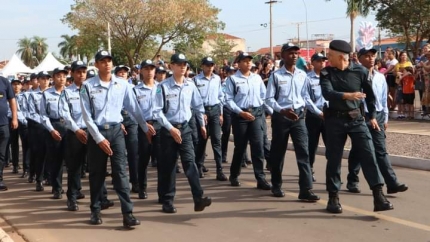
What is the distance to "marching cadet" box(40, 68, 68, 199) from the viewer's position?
28.0 ft

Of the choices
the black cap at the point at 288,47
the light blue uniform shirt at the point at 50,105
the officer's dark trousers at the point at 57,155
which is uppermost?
the black cap at the point at 288,47

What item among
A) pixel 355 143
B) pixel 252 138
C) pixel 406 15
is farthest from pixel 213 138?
pixel 406 15

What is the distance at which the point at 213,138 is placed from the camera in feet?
32.1

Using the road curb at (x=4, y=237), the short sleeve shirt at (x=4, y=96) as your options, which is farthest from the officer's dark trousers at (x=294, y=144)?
the short sleeve shirt at (x=4, y=96)

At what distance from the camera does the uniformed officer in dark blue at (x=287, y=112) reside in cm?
744

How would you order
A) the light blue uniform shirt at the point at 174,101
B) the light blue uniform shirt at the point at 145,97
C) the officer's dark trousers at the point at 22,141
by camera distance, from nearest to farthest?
1. the light blue uniform shirt at the point at 174,101
2. the light blue uniform shirt at the point at 145,97
3. the officer's dark trousers at the point at 22,141

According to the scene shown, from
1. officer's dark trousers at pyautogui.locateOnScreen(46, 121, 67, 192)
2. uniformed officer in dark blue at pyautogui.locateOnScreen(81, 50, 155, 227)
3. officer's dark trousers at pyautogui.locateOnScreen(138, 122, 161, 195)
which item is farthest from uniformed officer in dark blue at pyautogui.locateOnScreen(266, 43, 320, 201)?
officer's dark trousers at pyautogui.locateOnScreen(46, 121, 67, 192)

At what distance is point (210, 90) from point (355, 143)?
403 centimetres

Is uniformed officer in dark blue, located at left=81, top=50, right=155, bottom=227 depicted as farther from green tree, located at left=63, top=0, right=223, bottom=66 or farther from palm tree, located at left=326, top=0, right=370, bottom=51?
green tree, located at left=63, top=0, right=223, bottom=66

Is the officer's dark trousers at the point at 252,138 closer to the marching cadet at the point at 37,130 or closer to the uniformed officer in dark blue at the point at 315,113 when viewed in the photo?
the uniformed officer in dark blue at the point at 315,113

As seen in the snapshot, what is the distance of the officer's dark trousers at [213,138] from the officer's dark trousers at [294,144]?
179 centimetres

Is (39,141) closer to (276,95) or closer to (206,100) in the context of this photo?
(206,100)

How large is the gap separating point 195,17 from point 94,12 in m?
7.23

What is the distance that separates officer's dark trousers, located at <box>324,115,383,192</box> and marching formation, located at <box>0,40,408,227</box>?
0.01 m
